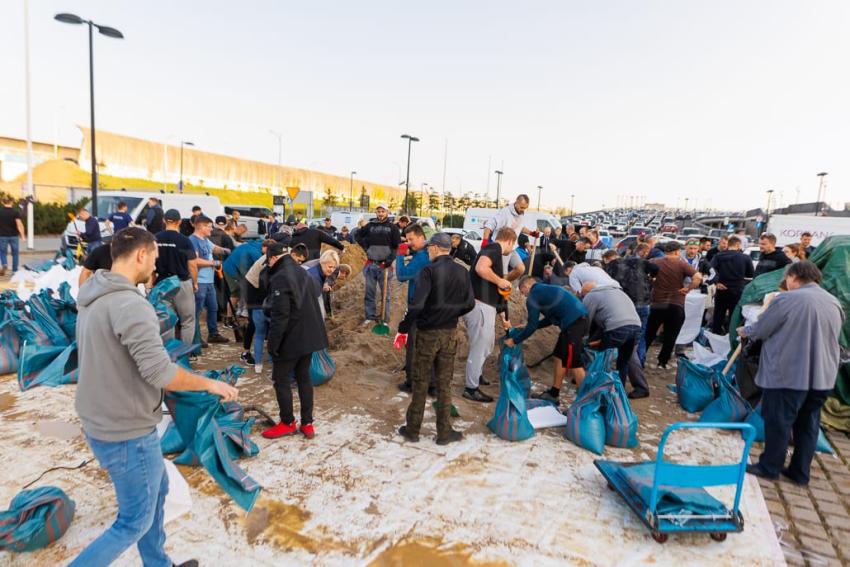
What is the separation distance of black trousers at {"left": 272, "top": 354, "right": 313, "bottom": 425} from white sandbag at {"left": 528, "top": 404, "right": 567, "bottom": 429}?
210 centimetres

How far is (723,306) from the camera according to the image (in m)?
7.71

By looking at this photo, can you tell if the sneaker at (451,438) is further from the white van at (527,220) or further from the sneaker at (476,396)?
the white van at (527,220)

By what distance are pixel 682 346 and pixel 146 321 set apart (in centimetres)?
804

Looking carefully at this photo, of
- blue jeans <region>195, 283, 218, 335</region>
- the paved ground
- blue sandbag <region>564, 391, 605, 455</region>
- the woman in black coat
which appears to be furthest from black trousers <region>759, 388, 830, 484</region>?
blue jeans <region>195, 283, 218, 335</region>

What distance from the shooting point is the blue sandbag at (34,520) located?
2578mm

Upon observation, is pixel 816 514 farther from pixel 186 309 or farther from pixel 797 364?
pixel 186 309

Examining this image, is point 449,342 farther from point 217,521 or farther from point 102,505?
point 102,505

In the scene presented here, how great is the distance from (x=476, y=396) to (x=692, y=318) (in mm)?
4912

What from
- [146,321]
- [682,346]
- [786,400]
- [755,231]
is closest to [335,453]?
[146,321]

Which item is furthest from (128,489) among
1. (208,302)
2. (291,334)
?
(208,302)

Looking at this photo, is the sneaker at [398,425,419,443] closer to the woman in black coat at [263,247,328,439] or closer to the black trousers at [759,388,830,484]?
the woman in black coat at [263,247,328,439]

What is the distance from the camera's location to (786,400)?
146 inches

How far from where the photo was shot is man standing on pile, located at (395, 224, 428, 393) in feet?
16.9

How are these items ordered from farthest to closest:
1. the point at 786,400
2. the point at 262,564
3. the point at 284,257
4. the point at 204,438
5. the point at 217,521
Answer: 1. the point at 284,257
2. the point at 786,400
3. the point at 204,438
4. the point at 217,521
5. the point at 262,564
